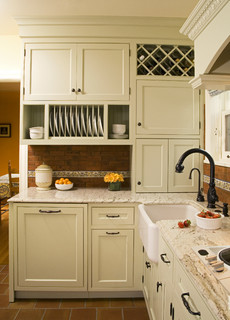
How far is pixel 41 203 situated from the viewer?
2.36 metres

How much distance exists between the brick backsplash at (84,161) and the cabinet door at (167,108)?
0.50m

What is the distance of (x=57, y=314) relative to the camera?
2227mm

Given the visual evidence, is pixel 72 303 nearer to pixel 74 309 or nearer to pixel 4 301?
pixel 74 309

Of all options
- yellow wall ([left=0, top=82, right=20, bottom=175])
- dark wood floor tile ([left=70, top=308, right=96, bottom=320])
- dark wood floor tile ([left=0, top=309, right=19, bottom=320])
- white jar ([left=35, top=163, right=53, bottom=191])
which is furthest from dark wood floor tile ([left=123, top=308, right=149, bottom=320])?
yellow wall ([left=0, top=82, right=20, bottom=175])

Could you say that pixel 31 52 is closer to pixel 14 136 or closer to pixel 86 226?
pixel 86 226

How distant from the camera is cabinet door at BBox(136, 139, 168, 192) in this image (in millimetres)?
2650

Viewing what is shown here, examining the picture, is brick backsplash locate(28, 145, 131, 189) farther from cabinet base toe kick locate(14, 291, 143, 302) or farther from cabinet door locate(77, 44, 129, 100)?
cabinet base toe kick locate(14, 291, 143, 302)

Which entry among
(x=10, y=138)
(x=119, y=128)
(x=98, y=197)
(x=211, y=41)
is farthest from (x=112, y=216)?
(x=10, y=138)

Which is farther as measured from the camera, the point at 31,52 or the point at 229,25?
the point at 31,52

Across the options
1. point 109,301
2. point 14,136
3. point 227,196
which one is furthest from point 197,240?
point 14,136

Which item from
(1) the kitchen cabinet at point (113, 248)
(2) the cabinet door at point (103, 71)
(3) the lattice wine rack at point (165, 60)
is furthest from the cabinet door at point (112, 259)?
(3) the lattice wine rack at point (165, 60)

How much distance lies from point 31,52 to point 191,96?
160 centimetres

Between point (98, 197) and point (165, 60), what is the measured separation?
151 cm

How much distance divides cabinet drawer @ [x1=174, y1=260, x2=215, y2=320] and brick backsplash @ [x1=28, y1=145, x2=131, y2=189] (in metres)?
1.81
